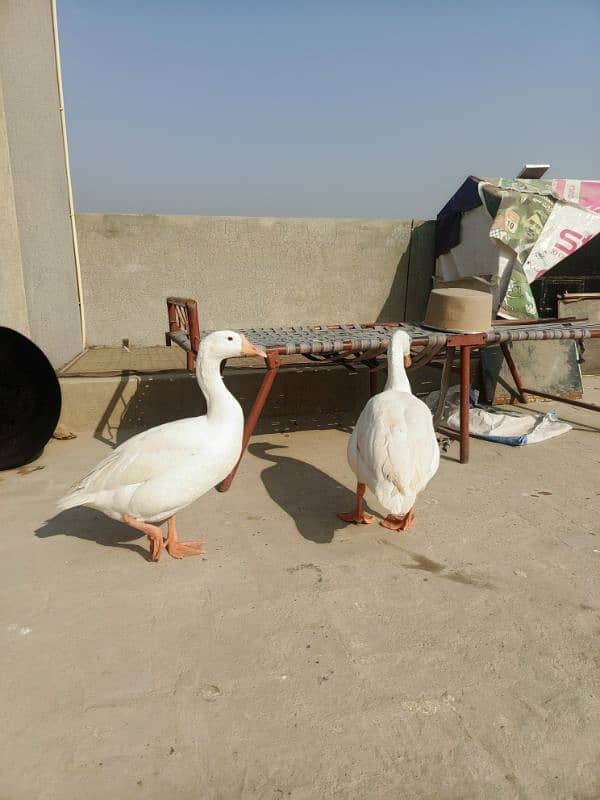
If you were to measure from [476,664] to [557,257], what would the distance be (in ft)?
20.8

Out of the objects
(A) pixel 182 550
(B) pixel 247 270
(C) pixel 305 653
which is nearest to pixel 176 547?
(A) pixel 182 550

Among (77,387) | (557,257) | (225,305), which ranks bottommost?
(77,387)

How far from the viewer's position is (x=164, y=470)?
9.35 ft

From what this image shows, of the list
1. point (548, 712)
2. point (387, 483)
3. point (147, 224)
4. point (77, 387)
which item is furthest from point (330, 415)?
point (548, 712)

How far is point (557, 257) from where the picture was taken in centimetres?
718

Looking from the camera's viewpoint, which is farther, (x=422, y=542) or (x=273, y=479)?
(x=273, y=479)

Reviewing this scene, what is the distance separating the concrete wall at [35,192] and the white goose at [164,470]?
8.55ft

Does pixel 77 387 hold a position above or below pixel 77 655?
above

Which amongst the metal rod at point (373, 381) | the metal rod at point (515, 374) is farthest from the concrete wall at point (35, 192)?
the metal rod at point (515, 374)

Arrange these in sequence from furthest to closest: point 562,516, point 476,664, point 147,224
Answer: point 147,224
point 562,516
point 476,664

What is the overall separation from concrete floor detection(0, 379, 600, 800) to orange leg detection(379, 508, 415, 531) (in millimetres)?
53

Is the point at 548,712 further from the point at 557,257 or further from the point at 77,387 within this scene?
the point at 557,257

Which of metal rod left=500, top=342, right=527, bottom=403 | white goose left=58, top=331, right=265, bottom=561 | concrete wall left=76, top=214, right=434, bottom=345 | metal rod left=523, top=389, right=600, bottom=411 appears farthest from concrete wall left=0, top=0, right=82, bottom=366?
metal rod left=523, top=389, right=600, bottom=411

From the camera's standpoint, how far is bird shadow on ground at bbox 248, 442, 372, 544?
3480mm
